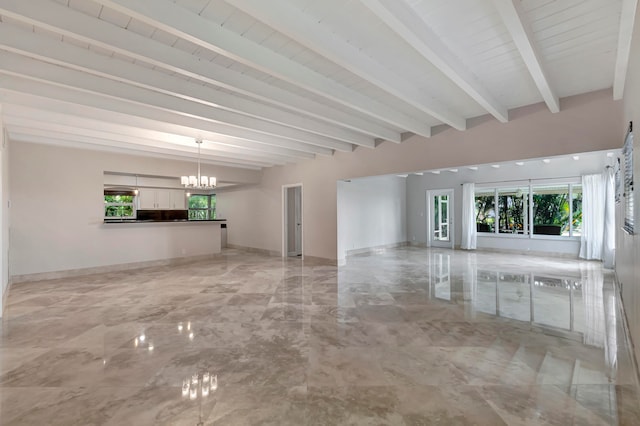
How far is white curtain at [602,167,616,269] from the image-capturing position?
6.57 m

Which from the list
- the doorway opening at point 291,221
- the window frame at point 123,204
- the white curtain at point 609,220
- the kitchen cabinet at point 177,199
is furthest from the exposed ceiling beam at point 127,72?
the white curtain at point 609,220

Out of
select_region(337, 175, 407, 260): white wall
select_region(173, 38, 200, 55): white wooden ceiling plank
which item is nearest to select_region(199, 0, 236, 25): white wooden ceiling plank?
select_region(173, 38, 200, 55): white wooden ceiling plank

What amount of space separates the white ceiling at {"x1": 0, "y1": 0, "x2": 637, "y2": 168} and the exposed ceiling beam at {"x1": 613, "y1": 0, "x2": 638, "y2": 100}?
1 cm

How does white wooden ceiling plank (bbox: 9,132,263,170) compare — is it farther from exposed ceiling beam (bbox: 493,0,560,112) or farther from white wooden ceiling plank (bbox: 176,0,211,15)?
exposed ceiling beam (bbox: 493,0,560,112)

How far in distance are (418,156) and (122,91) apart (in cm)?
459

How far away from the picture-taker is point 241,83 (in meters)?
3.21

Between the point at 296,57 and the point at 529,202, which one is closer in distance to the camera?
the point at 296,57

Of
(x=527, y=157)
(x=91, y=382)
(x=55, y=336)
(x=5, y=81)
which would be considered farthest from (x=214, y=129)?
(x=527, y=157)

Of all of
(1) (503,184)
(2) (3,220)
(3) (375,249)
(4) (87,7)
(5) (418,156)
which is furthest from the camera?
(3) (375,249)

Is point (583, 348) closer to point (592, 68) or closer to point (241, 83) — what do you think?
point (592, 68)

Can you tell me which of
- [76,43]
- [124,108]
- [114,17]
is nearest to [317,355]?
[114,17]

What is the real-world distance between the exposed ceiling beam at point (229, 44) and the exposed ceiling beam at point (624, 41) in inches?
92.8

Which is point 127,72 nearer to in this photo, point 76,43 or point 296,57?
point 76,43

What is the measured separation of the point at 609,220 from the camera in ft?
22.6
